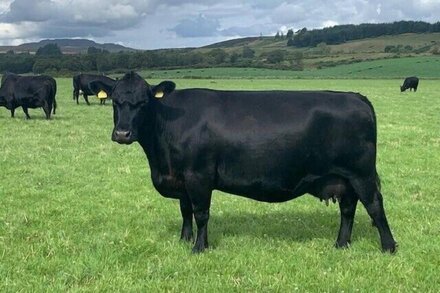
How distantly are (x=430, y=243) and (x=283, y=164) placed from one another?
227cm

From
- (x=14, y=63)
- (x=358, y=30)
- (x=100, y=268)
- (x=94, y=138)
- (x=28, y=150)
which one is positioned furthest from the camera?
(x=358, y=30)

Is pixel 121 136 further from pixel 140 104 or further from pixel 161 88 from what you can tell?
pixel 161 88

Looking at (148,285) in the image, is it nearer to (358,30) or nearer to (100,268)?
(100,268)

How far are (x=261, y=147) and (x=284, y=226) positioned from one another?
1868 millimetres

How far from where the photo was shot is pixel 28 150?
1538 centimetres

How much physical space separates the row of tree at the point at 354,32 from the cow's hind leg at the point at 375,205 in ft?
557

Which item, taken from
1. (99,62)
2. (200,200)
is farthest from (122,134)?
(99,62)

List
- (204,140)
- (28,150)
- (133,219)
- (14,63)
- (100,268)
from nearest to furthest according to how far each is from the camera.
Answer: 1. (100,268)
2. (204,140)
3. (133,219)
4. (28,150)
5. (14,63)

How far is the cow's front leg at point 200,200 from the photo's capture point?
22.7 feet

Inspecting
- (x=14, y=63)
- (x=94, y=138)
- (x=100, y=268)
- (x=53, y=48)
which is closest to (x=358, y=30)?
(x=53, y=48)

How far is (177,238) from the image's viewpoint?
303 inches

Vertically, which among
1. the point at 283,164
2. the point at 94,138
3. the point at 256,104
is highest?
the point at 256,104

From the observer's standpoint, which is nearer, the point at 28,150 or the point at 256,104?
the point at 256,104

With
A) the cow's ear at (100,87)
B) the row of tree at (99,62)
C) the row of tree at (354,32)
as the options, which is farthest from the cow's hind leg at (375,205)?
the row of tree at (354,32)
